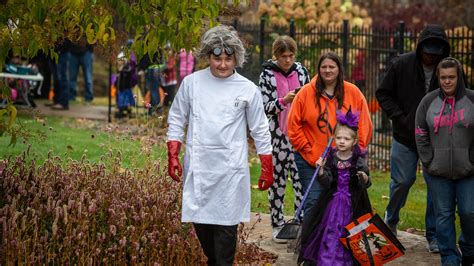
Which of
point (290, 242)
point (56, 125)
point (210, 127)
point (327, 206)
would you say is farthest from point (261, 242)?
point (56, 125)

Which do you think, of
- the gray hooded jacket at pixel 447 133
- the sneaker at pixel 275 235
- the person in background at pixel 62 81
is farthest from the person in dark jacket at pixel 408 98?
the person in background at pixel 62 81

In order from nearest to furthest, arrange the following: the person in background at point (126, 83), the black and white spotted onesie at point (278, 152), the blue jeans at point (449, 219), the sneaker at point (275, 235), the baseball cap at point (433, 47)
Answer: the blue jeans at point (449, 219), the baseball cap at point (433, 47), the sneaker at point (275, 235), the black and white spotted onesie at point (278, 152), the person in background at point (126, 83)

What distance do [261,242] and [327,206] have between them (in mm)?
1609

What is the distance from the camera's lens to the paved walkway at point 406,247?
27.6ft

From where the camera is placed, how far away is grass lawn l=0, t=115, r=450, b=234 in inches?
388

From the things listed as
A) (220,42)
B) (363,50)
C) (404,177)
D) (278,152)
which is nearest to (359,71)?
(363,50)

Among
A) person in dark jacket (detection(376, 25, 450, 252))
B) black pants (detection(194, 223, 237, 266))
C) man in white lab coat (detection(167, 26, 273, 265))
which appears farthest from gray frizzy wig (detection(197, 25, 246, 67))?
person in dark jacket (detection(376, 25, 450, 252))

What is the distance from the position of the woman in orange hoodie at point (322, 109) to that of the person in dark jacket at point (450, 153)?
497mm

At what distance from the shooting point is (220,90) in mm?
6883

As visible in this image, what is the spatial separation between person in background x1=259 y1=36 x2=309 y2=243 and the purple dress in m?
1.50

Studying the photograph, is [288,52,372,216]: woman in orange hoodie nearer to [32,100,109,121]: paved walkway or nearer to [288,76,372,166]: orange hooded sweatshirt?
[288,76,372,166]: orange hooded sweatshirt

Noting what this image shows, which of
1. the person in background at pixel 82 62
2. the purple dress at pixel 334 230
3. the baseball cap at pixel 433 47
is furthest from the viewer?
the person in background at pixel 82 62

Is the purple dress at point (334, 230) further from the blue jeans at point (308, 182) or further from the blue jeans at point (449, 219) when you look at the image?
the blue jeans at point (449, 219)

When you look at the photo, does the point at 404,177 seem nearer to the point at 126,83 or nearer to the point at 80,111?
the point at 126,83
